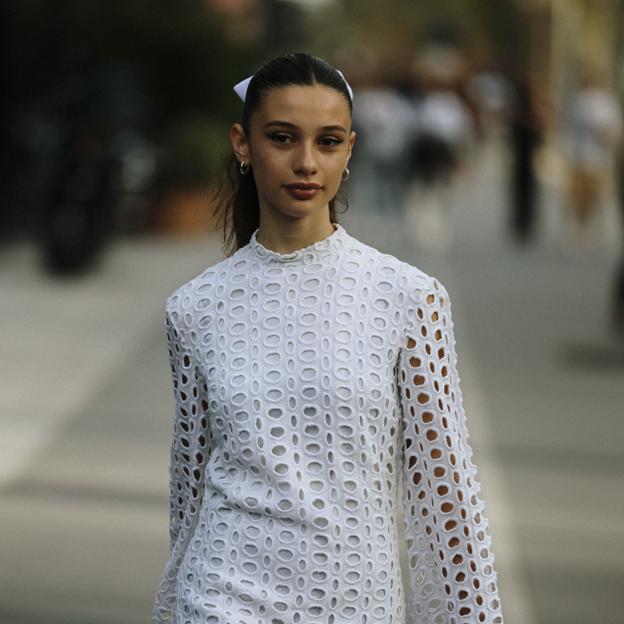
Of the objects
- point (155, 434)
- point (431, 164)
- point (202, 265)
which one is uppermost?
point (431, 164)

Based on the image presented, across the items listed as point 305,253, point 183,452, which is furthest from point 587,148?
point 305,253

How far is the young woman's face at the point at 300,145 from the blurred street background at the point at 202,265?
1.25ft

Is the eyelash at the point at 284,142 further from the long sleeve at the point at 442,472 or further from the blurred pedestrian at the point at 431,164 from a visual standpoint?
the blurred pedestrian at the point at 431,164

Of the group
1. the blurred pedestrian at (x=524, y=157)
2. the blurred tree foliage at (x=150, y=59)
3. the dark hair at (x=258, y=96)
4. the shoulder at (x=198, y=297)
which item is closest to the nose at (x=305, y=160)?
the dark hair at (x=258, y=96)

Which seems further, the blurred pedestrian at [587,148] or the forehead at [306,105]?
the blurred pedestrian at [587,148]

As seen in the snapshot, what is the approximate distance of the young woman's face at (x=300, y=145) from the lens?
2.60 metres

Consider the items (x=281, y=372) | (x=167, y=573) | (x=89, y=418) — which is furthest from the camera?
(x=89, y=418)

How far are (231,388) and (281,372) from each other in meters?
0.09

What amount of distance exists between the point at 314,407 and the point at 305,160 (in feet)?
1.27

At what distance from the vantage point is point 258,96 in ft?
8.68

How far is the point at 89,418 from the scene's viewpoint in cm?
926

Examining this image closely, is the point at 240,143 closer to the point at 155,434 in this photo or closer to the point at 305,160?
the point at 305,160

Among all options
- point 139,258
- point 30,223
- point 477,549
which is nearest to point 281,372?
point 477,549

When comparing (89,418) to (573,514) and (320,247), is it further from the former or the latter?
(320,247)
